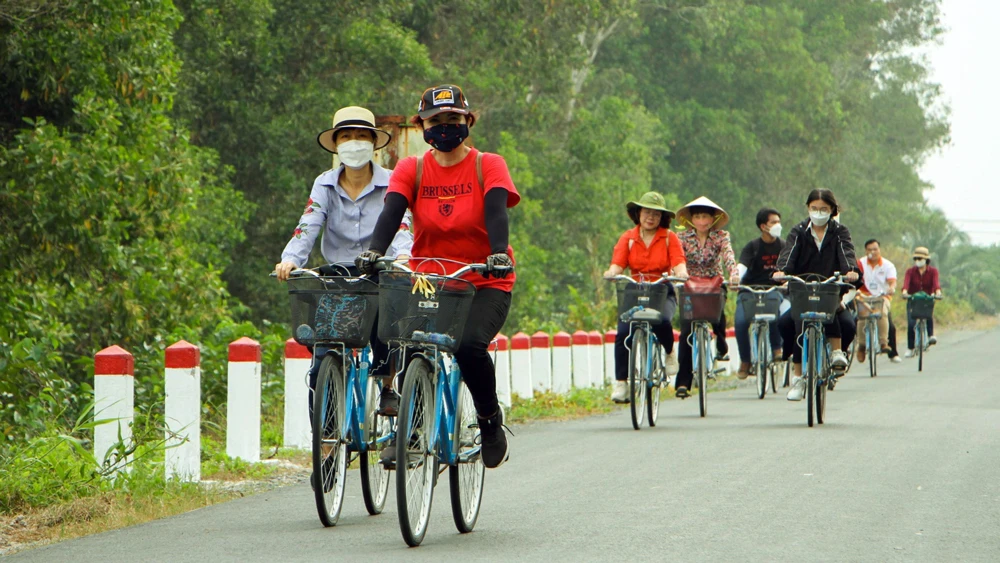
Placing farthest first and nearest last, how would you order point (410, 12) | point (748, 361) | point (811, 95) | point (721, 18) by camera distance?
point (811, 95), point (721, 18), point (410, 12), point (748, 361)

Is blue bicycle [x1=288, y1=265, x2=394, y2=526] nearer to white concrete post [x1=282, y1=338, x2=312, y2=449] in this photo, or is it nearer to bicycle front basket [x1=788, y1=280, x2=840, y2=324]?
white concrete post [x1=282, y1=338, x2=312, y2=449]

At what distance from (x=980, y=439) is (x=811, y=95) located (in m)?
44.8

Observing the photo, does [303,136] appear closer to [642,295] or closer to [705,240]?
[705,240]

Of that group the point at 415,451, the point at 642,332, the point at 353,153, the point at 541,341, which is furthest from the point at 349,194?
the point at 541,341

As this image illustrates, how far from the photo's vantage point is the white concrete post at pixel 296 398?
11164 millimetres

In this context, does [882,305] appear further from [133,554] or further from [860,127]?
[860,127]

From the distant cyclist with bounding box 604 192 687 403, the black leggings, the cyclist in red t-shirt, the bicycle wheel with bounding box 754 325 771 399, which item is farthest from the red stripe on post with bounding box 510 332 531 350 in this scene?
the cyclist in red t-shirt

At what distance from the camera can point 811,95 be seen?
2172 inches

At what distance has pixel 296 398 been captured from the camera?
11188mm

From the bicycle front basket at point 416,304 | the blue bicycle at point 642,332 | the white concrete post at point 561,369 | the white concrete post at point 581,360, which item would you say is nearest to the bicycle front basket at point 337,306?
the bicycle front basket at point 416,304

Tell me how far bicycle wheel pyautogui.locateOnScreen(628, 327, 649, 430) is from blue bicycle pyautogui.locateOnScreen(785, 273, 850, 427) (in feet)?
4.43

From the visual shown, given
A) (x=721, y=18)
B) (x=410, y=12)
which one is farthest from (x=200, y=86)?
(x=721, y=18)

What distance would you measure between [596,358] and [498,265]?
45.7 ft

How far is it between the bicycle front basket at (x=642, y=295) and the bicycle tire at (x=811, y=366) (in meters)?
1.30
